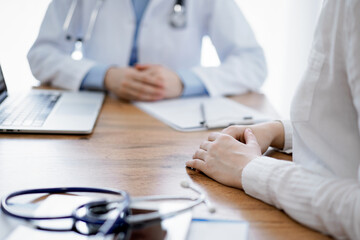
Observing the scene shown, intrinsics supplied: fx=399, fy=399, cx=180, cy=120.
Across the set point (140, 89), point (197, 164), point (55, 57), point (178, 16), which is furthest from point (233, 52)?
point (197, 164)

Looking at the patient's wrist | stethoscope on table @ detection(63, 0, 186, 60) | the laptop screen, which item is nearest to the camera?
the patient's wrist

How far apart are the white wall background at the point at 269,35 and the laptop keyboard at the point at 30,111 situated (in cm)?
94

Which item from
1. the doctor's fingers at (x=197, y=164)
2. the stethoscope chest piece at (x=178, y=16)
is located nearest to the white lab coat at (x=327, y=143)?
the doctor's fingers at (x=197, y=164)

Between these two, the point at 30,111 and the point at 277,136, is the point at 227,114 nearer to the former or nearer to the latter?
the point at 277,136

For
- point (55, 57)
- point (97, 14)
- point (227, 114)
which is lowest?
point (227, 114)

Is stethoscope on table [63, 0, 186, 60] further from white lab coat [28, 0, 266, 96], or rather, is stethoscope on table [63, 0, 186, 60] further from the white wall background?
the white wall background

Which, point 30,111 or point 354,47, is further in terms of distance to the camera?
point 30,111

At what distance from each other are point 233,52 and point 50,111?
31.3 inches

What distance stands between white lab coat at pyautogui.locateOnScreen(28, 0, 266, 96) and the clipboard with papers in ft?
0.49

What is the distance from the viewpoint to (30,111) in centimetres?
109

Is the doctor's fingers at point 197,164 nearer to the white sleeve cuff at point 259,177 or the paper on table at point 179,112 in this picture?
the white sleeve cuff at point 259,177

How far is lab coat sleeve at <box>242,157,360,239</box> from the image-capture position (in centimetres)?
56

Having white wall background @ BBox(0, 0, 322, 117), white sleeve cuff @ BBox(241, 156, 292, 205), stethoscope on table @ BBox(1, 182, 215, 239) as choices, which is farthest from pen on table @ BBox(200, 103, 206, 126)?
white wall background @ BBox(0, 0, 322, 117)

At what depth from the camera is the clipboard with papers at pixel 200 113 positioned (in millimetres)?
1069
